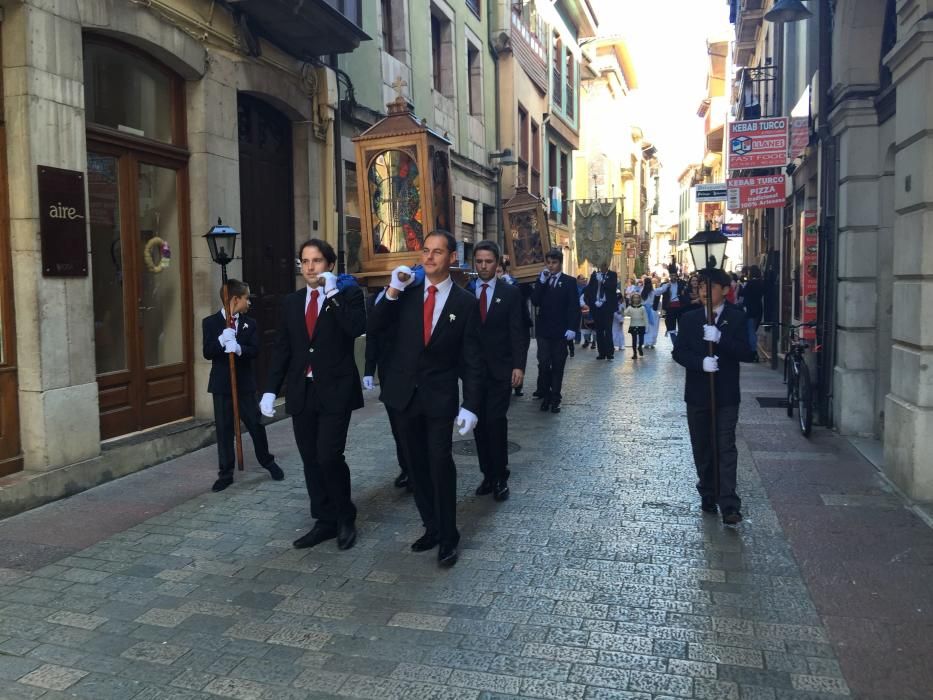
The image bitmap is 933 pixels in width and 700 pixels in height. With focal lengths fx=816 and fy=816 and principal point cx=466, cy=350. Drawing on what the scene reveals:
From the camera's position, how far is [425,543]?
515cm

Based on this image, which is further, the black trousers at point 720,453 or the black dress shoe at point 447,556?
the black trousers at point 720,453

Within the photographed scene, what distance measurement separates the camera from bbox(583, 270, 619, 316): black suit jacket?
16.6m

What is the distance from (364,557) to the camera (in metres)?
5.06

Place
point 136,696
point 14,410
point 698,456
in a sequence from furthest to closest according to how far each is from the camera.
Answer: point 14,410 < point 698,456 < point 136,696

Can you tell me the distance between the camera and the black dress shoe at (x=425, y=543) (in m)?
5.14

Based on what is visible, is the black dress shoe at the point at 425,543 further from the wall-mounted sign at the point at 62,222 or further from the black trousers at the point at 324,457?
the wall-mounted sign at the point at 62,222

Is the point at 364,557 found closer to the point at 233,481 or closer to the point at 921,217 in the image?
the point at 233,481

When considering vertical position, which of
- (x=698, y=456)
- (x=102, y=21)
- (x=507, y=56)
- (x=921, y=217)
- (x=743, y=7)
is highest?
(x=743, y=7)

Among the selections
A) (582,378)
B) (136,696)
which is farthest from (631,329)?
(136,696)

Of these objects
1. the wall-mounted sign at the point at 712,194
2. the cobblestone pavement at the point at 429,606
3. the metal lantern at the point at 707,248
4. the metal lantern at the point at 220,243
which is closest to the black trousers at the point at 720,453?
the cobblestone pavement at the point at 429,606

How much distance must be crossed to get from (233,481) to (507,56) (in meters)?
17.2

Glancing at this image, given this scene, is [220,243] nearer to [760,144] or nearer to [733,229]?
[760,144]

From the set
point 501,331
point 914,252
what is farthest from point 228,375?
point 914,252

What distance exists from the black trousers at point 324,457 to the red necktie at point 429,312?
736 millimetres
